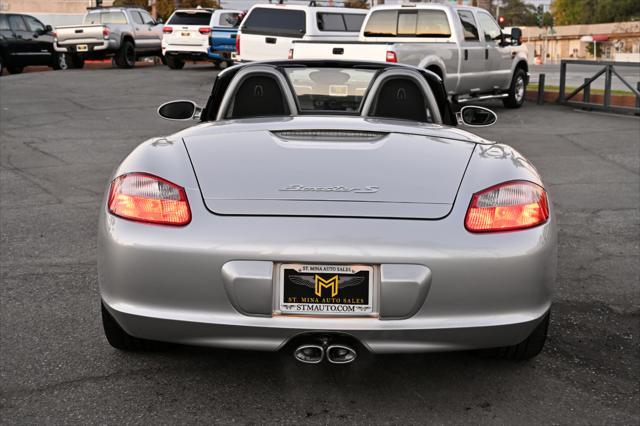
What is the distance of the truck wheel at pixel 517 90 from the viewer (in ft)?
59.6

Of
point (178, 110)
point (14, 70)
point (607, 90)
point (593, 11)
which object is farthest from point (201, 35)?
point (593, 11)

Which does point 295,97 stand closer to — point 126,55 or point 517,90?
point 517,90

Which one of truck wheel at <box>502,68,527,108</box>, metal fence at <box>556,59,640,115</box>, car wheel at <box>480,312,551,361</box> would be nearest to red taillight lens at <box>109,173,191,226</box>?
car wheel at <box>480,312,551,361</box>

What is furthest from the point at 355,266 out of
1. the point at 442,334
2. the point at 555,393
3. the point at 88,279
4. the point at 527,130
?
the point at 527,130

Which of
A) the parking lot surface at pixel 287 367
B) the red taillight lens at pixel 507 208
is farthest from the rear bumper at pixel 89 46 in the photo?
the red taillight lens at pixel 507 208

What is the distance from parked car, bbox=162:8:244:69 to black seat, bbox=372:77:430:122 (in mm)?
22166

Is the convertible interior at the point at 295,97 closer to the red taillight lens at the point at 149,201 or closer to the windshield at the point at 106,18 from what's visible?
the red taillight lens at the point at 149,201

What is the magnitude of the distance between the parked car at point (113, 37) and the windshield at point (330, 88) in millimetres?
11721

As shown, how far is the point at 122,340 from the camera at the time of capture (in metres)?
3.86

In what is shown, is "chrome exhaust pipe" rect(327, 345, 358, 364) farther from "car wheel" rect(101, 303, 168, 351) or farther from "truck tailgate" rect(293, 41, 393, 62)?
"truck tailgate" rect(293, 41, 393, 62)

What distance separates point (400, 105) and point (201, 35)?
23.1 metres

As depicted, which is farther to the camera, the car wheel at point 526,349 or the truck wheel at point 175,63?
the truck wheel at point 175,63

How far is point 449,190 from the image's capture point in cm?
333

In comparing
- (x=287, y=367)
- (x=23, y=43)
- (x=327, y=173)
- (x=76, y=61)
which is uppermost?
(x=23, y=43)
